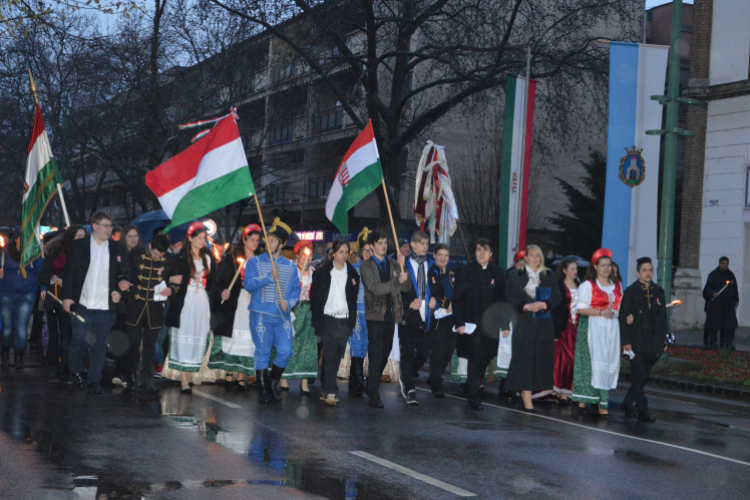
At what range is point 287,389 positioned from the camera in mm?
11781

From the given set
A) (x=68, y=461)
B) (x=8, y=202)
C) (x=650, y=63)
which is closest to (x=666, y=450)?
(x=68, y=461)

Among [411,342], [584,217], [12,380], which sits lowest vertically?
[12,380]

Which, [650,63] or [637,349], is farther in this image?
[650,63]

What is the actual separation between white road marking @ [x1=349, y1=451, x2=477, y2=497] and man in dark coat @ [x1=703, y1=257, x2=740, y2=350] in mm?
13743

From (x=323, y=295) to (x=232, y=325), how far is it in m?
1.70

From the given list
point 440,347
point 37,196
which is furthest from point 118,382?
point 440,347

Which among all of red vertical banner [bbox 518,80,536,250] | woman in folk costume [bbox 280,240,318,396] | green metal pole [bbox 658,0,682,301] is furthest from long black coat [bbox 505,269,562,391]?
red vertical banner [bbox 518,80,536,250]

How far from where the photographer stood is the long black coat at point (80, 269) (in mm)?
10609

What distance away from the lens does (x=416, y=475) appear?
661cm

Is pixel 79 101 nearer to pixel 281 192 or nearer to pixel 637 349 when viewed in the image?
pixel 281 192

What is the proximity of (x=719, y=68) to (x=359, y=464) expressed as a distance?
22.0 m

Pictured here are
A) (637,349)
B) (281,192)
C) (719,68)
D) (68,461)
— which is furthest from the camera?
(281,192)

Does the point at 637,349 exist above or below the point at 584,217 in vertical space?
below

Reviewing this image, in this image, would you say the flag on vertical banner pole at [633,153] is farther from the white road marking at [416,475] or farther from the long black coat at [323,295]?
the white road marking at [416,475]
